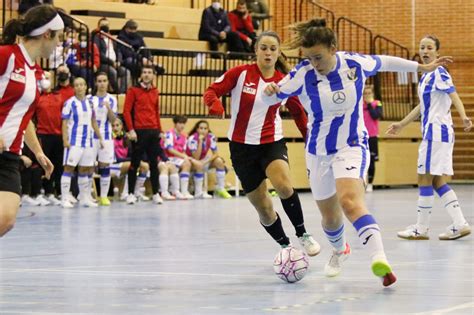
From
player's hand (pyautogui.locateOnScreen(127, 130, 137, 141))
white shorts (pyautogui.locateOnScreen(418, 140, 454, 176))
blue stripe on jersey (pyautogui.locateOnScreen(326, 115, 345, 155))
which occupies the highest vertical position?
blue stripe on jersey (pyautogui.locateOnScreen(326, 115, 345, 155))

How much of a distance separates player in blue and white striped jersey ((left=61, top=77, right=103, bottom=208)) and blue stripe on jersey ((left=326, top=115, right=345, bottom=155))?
10.4m

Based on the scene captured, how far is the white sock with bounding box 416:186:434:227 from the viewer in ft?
39.5

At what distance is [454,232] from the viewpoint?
1188cm

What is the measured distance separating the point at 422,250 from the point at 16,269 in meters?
3.85

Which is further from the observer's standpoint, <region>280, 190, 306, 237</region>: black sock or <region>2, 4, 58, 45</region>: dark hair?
<region>280, 190, 306, 237</region>: black sock

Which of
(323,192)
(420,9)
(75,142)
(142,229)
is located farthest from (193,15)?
(323,192)

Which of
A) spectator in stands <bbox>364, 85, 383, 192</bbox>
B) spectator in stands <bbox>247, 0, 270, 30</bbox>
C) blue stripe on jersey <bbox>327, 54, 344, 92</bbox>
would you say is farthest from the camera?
spectator in stands <bbox>247, 0, 270, 30</bbox>

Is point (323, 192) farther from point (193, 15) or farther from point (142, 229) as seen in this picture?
point (193, 15)

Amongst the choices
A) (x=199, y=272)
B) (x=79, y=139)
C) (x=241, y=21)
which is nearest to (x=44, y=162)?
(x=199, y=272)

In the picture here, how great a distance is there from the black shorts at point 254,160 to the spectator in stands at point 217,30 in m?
15.2

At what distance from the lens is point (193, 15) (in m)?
26.4

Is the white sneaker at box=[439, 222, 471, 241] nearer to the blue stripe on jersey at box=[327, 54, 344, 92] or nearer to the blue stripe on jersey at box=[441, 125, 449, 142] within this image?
the blue stripe on jersey at box=[441, 125, 449, 142]

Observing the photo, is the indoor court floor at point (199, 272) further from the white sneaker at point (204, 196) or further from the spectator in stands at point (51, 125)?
the white sneaker at point (204, 196)

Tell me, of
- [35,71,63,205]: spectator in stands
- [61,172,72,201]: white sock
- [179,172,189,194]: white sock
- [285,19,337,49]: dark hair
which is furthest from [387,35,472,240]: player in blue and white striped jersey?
[179,172,189,194]: white sock
